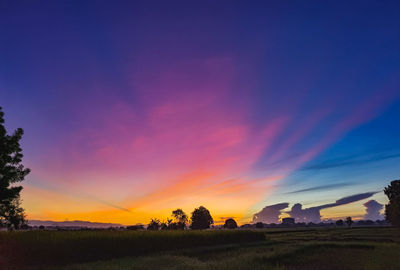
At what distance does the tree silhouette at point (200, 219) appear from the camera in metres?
115

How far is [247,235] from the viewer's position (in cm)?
5112

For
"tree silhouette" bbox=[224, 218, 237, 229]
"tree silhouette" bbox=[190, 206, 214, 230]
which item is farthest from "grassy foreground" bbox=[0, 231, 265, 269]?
"tree silhouette" bbox=[224, 218, 237, 229]

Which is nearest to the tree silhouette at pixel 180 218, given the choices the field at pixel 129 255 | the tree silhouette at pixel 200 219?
the tree silhouette at pixel 200 219

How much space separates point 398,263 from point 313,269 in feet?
20.4

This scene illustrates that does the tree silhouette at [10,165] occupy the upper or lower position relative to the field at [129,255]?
upper

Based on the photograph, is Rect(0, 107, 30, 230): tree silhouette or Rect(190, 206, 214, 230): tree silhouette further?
Rect(190, 206, 214, 230): tree silhouette

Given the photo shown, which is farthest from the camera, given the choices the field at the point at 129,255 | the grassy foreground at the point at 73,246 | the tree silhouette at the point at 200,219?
the tree silhouette at the point at 200,219

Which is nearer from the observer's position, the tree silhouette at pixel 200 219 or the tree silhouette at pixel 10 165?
the tree silhouette at pixel 10 165

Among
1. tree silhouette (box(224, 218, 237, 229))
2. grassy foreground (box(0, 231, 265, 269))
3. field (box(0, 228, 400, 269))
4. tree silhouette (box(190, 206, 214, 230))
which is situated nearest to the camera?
field (box(0, 228, 400, 269))

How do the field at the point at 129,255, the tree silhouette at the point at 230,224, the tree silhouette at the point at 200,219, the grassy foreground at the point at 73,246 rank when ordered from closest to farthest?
the field at the point at 129,255 → the grassy foreground at the point at 73,246 → the tree silhouette at the point at 200,219 → the tree silhouette at the point at 230,224

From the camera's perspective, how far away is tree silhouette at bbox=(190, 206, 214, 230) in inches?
4510

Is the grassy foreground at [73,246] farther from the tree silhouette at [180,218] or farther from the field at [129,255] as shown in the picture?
the tree silhouette at [180,218]

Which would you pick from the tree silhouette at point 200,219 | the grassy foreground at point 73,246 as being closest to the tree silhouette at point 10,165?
the grassy foreground at point 73,246

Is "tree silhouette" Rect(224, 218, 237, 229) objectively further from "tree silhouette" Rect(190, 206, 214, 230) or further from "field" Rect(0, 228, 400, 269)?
"field" Rect(0, 228, 400, 269)
